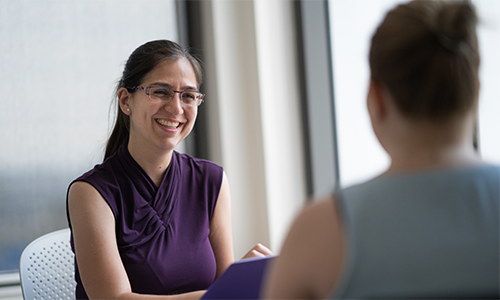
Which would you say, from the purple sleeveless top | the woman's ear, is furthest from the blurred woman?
the woman's ear

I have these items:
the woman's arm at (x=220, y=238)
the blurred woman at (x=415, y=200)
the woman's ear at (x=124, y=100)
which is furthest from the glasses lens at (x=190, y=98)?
the blurred woman at (x=415, y=200)

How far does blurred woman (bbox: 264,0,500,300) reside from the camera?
528 millimetres

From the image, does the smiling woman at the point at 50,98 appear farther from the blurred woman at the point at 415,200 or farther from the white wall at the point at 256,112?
the blurred woman at the point at 415,200

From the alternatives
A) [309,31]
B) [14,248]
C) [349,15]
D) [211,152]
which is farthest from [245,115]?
[14,248]

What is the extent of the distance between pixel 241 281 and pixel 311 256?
455 mm

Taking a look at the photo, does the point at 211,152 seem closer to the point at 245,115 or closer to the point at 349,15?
the point at 245,115

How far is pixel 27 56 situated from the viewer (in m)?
2.33

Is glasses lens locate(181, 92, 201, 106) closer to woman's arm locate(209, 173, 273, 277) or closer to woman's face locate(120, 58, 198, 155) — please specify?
woman's face locate(120, 58, 198, 155)

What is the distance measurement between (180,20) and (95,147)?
0.83 metres

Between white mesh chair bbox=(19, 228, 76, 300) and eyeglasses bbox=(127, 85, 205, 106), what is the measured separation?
0.66 m

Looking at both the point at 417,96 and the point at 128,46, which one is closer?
the point at 417,96

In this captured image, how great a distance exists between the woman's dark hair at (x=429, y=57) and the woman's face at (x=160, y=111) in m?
1.12

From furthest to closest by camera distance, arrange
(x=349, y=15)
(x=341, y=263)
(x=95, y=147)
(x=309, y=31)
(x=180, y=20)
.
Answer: (x=180, y=20) → (x=95, y=147) → (x=309, y=31) → (x=349, y=15) → (x=341, y=263)

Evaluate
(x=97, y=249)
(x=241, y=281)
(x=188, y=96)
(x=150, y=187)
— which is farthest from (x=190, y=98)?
(x=241, y=281)
